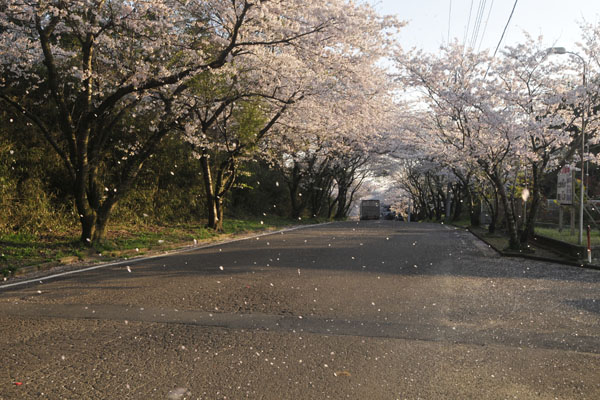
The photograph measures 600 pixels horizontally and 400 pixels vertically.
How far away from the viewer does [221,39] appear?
15.1m

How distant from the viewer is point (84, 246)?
1248 centimetres

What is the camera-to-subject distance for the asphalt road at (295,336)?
156 inches

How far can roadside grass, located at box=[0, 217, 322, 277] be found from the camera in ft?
34.0

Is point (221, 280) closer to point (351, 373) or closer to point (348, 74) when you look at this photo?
point (351, 373)

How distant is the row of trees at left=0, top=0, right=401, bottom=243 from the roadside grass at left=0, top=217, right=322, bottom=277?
763 mm

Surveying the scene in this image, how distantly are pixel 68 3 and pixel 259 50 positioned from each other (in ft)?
19.0

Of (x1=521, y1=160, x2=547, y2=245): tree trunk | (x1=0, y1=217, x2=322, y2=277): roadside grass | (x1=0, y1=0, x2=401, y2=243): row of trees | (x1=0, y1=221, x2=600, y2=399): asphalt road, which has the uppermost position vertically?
(x1=0, y1=0, x2=401, y2=243): row of trees

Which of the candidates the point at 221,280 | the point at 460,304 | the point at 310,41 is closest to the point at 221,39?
the point at 310,41

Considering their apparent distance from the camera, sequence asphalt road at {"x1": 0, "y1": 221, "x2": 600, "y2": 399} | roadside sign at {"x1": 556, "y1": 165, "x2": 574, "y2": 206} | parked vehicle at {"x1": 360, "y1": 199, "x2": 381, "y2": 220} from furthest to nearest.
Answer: parked vehicle at {"x1": 360, "y1": 199, "x2": 381, "y2": 220} → roadside sign at {"x1": 556, "y1": 165, "x2": 574, "y2": 206} → asphalt road at {"x1": 0, "y1": 221, "x2": 600, "y2": 399}

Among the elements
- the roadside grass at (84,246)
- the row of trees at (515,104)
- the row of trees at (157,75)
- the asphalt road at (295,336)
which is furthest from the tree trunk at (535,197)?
the roadside grass at (84,246)

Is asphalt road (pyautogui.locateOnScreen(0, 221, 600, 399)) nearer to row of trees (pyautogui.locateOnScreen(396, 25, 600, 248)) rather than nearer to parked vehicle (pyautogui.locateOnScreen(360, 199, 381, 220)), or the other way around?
row of trees (pyautogui.locateOnScreen(396, 25, 600, 248))

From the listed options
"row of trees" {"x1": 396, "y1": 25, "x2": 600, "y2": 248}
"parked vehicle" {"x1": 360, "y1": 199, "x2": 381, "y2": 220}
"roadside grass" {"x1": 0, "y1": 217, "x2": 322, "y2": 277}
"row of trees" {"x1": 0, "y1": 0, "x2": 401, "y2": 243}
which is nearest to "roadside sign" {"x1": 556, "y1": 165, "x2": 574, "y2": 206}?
"row of trees" {"x1": 396, "y1": 25, "x2": 600, "y2": 248}

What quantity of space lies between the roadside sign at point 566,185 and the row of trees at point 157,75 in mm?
7089

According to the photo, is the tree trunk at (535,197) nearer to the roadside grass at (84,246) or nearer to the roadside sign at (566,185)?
the roadside sign at (566,185)
